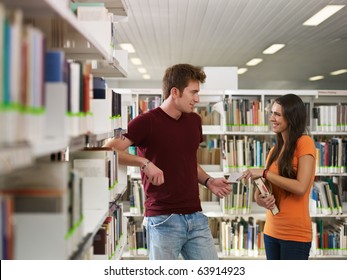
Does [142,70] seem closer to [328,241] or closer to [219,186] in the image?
[328,241]

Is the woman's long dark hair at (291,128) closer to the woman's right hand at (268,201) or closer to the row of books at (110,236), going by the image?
the woman's right hand at (268,201)

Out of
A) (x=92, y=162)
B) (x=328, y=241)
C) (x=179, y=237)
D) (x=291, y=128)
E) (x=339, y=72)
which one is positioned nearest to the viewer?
(x=92, y=162)

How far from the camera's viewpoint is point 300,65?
10.9 meters

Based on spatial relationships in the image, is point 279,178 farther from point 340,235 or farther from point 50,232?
point 340,235

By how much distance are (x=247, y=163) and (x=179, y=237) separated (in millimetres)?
2631

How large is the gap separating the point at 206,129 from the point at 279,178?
8.01ft

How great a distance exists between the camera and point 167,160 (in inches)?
106

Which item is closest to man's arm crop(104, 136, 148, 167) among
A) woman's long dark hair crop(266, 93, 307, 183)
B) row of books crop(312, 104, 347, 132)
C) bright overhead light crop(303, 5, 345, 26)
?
woman's long dark hair crop(266, 93, 307, 183)

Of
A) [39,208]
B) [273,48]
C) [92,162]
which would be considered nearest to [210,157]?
[92,162]

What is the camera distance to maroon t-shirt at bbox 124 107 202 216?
105 inches

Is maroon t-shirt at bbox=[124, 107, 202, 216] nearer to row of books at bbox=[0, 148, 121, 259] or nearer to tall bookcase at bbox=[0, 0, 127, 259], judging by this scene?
tall bookcase at bbox=[0, 0, 127, 259]

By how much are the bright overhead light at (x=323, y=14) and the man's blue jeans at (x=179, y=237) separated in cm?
383

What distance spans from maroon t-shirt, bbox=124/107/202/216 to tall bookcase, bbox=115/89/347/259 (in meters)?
2.27

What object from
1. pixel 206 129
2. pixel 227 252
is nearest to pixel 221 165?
pixel 206 129
